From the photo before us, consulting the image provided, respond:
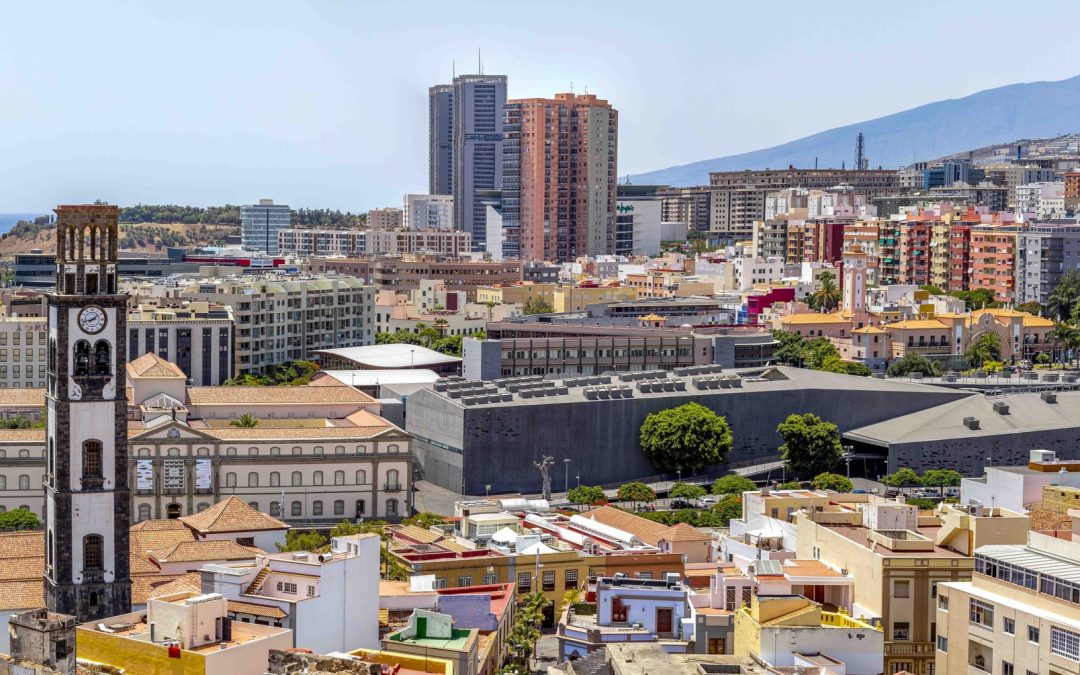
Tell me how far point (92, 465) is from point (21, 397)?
105ft

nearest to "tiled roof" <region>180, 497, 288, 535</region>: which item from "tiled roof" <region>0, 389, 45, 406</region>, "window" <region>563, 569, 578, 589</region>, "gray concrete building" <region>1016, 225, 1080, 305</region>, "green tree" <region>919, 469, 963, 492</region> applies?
"window" <region>563, 569, 578, 589</region>

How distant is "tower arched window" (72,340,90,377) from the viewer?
4228 centimetres

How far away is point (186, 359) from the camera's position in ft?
319

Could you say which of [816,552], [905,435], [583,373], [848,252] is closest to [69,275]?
[816,552]

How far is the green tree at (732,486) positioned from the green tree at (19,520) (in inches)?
986

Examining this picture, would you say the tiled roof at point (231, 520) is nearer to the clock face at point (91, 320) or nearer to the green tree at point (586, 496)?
the clock face at point (91, 320)

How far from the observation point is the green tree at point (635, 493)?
69125 mm

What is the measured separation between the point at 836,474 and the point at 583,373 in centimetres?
1912

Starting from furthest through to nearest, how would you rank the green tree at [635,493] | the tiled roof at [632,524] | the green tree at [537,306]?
the green tree at [537,306]
the green tree at [635,493]
the tiled roof at [632,524]

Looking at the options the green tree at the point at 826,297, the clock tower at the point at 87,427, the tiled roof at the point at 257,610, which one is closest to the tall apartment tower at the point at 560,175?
the green tree at the point at 826,297

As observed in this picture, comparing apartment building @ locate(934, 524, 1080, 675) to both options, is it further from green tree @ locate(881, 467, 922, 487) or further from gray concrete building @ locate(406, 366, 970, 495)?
gray concrete building @ locate(406, 366, 970, 495)

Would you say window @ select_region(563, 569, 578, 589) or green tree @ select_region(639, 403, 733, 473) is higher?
green tree @ select_region(639, 403, 733, 473)

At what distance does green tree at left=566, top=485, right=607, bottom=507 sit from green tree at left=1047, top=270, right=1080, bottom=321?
→ 64273 millimetres

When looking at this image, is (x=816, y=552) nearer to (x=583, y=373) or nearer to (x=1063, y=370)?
(x=583, y=373)
